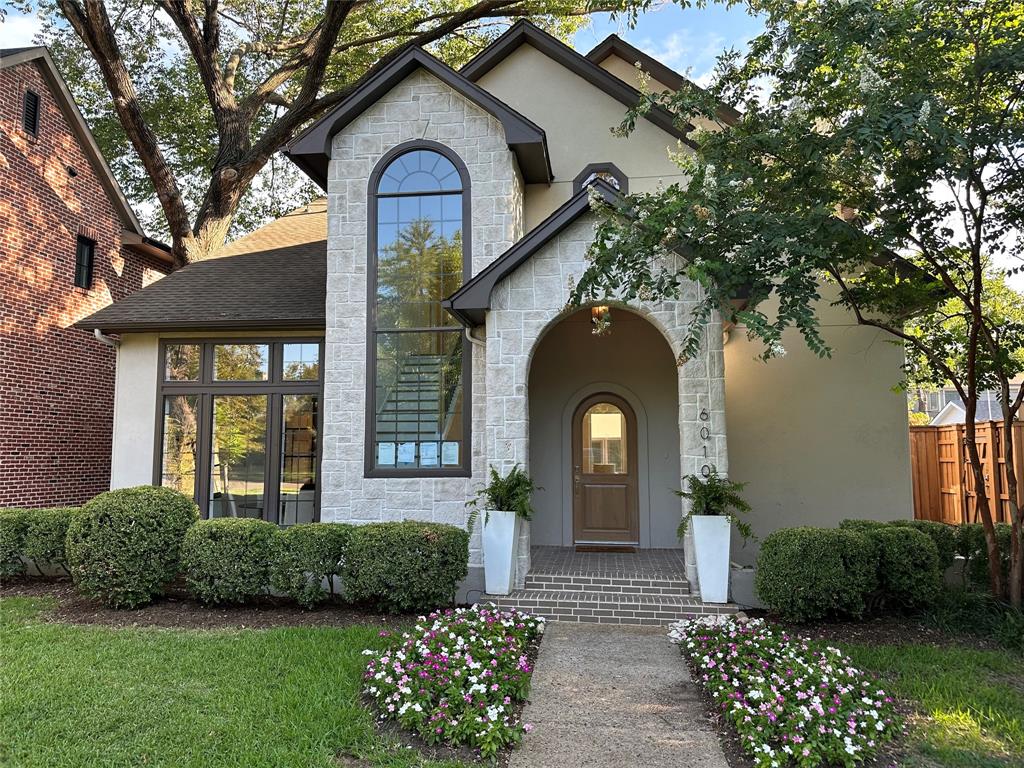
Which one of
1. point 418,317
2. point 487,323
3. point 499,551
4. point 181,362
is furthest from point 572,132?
point 181,362

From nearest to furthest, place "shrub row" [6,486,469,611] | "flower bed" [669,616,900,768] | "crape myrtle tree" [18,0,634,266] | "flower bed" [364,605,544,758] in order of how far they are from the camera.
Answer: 1. "flower bed" [669,616,900,768]
2. "flower bed" [364,605,544,758]
3. "shrub row" [6,486,469,611]
4. "crape myrtle tree" [18,0,634,266]

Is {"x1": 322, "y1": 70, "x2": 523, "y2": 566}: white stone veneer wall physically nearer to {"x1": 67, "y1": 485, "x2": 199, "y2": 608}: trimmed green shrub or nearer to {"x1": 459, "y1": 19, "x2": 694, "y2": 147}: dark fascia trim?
{"x1": 67, "y1": 485, "x2": 199, "y2": 608}: trimmed green shrub

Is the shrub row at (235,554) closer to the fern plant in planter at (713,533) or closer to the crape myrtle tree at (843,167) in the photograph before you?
the fern plant in planter at (713,533)

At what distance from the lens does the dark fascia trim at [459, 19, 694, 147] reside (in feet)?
34.1

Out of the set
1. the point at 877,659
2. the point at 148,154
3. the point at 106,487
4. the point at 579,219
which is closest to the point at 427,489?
the point at 579,219

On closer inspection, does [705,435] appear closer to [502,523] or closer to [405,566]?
[502,523]

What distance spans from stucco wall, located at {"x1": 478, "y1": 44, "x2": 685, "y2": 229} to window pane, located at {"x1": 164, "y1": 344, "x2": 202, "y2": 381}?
5711 millimetres

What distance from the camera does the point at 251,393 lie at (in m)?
9.97

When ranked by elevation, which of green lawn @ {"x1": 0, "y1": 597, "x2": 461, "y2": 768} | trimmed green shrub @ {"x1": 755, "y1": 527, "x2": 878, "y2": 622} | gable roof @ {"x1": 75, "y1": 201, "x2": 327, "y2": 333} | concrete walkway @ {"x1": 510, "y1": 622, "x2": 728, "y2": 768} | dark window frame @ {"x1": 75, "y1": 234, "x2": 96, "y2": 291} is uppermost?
dark window frame @ {"x1": 75, "y1": 234, "x2": 96, "y2": 291}

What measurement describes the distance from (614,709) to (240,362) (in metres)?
7.79

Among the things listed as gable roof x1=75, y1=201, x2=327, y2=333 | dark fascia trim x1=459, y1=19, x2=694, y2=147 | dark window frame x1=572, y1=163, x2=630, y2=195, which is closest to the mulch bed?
Answer: gable roof x1=75, y1=201, x2=327, y2=333

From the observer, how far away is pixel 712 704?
4.92 metres

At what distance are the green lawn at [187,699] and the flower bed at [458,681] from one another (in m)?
0.23

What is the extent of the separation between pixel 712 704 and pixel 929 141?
520cm
